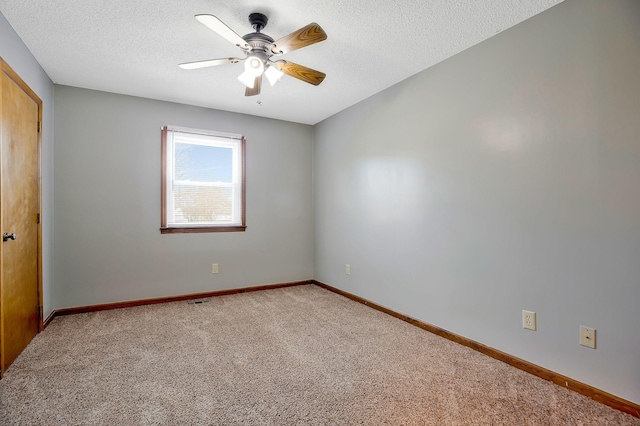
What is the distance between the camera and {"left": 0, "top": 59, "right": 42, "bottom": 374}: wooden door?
2.03 metres

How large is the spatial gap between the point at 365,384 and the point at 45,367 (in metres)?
2.13

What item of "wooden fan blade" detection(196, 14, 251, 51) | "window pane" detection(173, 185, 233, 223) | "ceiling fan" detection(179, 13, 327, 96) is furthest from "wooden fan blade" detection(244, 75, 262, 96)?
"window pane" detection(173, 185, 233, 223)

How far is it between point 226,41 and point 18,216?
1976 millimetres

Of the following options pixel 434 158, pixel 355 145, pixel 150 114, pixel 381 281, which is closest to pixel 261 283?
pixel 381 281

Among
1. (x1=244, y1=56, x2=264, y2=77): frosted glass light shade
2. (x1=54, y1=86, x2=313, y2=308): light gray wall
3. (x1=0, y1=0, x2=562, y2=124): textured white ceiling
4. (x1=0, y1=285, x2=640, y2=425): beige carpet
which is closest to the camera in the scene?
(x1=0, y1=285, x2=640, y2=425): beige carpet

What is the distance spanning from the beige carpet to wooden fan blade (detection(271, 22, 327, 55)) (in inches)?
81.7

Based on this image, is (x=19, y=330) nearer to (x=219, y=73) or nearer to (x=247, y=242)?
(x=247, y=242)

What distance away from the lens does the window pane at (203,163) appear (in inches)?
149

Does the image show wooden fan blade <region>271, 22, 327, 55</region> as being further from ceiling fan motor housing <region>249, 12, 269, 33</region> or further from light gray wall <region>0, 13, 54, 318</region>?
light gray wall <region>0, 13, 54, 318</region>

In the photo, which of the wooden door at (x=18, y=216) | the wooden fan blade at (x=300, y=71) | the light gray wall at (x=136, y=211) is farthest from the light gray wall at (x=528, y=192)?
the wooden door at (x=18, y=216)

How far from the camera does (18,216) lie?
2.26 meters

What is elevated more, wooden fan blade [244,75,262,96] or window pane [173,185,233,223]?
wooden fan blade [244,75,262,96]

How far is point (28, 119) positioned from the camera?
2465 millimetres

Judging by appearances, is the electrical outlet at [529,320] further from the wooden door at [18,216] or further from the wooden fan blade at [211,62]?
the wooden door at [18,216]
